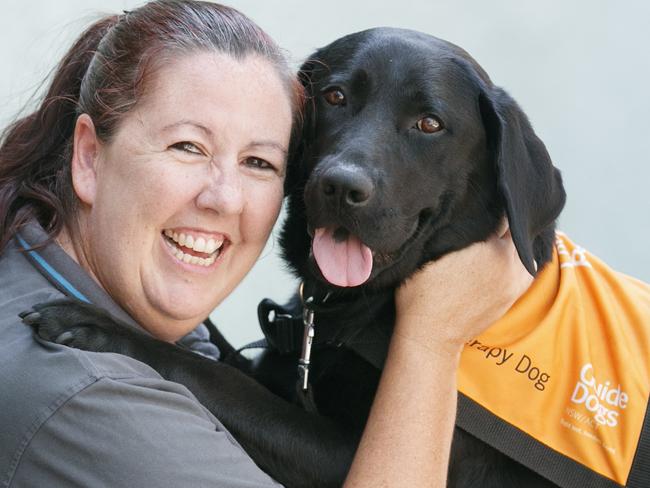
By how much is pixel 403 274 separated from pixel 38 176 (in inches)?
28.0

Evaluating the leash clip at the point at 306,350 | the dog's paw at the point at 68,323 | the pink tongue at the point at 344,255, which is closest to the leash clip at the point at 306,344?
the leash clip at the point at 306,350

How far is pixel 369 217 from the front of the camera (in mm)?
1540

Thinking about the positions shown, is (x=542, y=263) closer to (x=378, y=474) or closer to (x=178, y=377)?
(x=378, y=474)

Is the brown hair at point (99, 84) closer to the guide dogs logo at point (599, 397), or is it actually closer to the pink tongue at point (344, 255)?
the pink tongue at point (344, 255)

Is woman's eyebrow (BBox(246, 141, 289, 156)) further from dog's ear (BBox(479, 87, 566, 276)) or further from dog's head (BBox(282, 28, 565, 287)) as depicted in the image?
dog's ear (BBox(479, 87, 566, 276))

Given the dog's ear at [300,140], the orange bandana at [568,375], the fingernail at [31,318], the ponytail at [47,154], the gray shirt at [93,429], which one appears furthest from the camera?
the dog's ear at [300,140]

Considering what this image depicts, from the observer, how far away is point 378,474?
4.22ft

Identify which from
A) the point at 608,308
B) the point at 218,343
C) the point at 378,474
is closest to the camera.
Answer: the point at 378,474

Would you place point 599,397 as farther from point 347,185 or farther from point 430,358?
point 347,185

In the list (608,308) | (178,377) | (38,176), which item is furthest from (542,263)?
(38,176)

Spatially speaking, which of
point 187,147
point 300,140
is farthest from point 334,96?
point 187,147

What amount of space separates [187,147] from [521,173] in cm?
66

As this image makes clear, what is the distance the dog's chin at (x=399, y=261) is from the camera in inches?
63.6

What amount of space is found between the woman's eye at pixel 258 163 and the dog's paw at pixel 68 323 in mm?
364
